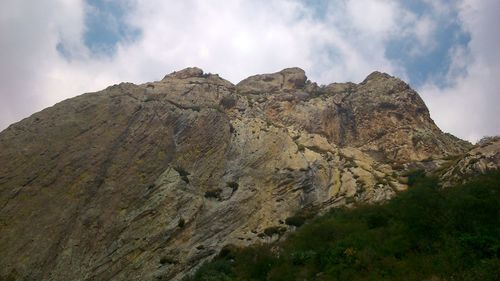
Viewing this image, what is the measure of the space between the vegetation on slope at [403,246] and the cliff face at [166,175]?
8.96m

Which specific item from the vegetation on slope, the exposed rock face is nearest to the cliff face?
the exposed rock face

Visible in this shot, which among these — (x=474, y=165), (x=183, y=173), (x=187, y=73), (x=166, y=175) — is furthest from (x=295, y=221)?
(x=187, y=73)

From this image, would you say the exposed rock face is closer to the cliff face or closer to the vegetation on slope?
the cliff face

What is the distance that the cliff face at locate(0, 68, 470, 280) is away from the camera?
3843cm

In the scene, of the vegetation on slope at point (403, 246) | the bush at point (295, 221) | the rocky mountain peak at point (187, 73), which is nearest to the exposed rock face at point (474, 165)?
A: the vegetation on slope at point (403, 246)

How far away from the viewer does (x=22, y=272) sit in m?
36.4

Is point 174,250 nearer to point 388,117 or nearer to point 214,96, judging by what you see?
point 214,96

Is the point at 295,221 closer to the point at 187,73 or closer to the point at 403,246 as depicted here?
the point at 403,246

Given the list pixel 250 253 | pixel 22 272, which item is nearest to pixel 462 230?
pixel 250 253

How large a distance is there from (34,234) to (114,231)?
654 cm

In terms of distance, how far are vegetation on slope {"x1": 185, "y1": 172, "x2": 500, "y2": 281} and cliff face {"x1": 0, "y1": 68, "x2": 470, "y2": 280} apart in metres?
8.96

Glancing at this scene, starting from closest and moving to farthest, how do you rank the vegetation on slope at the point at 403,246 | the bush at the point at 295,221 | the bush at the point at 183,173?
1. the vegetation on slope at the point at 403,246
2. the bush at the point at 295,221
3. the bush at the point at 183,173

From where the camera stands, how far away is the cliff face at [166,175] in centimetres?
3843

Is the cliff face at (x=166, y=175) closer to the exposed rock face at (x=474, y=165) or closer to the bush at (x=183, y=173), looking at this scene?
the bush at (x=183, y=173)
